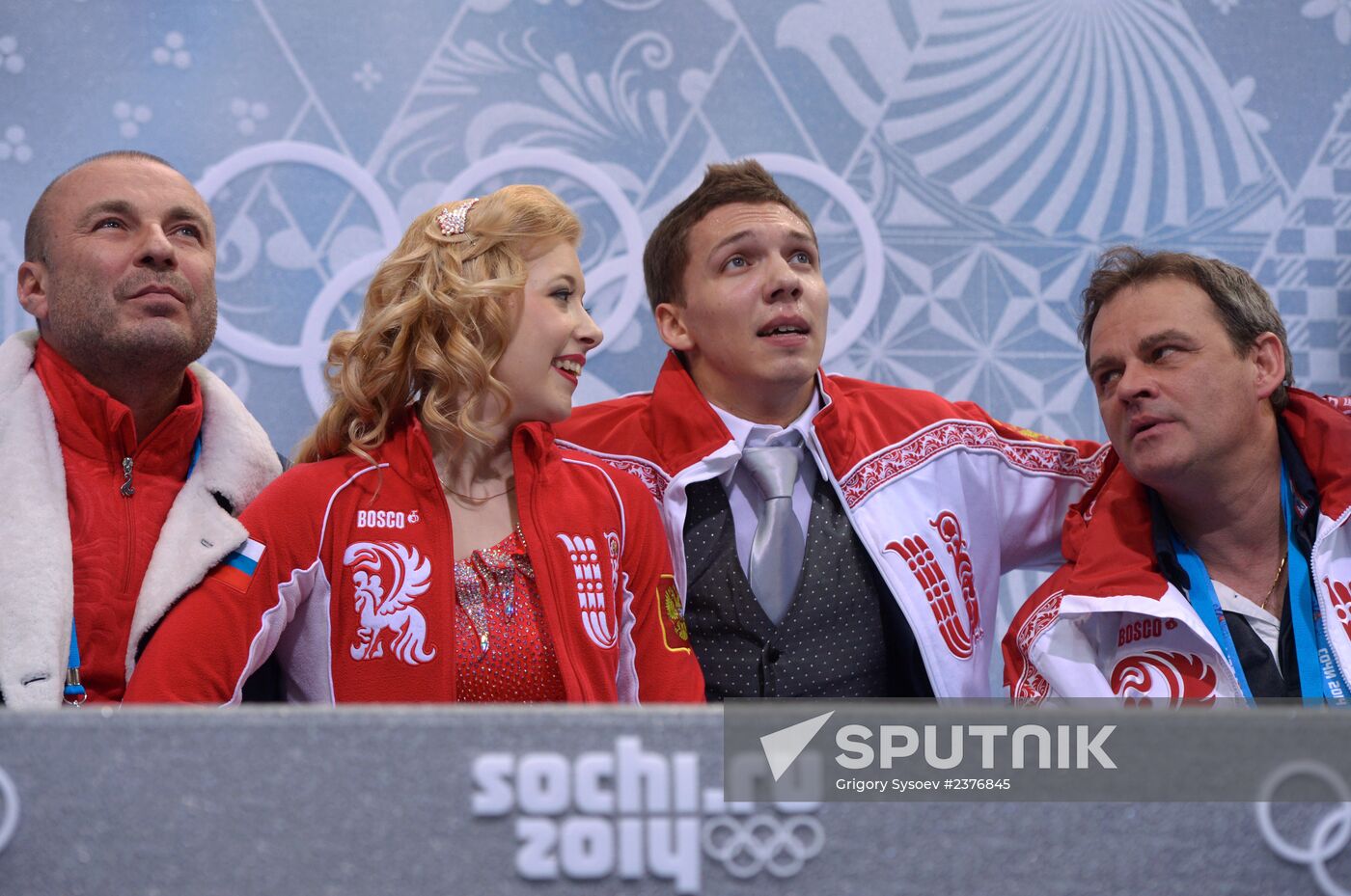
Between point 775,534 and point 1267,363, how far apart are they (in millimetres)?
886

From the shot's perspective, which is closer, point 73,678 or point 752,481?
point 73,678

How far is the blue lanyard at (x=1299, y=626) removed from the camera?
5.75 feet

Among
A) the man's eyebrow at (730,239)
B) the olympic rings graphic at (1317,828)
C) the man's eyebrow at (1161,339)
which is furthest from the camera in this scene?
the man's eyebrow at (730,239)

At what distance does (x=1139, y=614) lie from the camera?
183 centimetres

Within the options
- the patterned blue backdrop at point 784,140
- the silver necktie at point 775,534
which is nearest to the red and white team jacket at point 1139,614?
the silver necktie at point 775,534

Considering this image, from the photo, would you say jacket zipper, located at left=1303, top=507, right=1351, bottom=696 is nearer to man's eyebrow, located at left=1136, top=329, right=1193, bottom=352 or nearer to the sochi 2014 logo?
man's eyebrow, located at left=1136, top=329, right=1193, bottom=352

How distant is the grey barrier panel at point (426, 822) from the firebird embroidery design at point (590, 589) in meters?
1.03

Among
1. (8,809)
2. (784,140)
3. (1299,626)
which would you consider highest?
Result: (784,140)

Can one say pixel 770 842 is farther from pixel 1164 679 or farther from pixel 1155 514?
pixel 1155 514

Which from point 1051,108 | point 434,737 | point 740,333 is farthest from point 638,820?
point 1051,108

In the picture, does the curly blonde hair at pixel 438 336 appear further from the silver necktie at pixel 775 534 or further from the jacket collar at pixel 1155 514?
the jacket collar at pixel 1155 514

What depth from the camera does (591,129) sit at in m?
2.90

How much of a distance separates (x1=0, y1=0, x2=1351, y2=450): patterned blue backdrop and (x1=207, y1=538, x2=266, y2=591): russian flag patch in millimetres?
1249

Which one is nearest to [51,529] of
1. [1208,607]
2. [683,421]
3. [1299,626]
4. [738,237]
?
[683,421]
